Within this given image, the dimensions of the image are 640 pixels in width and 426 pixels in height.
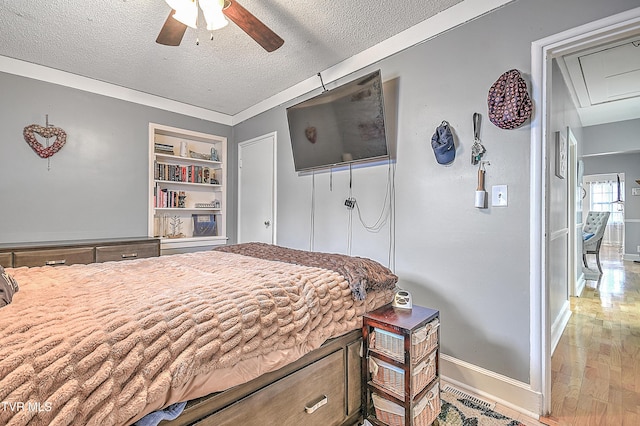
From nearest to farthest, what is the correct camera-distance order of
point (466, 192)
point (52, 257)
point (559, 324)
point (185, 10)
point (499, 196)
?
point (185, 10), point (499, 196), point (466, 192), point (52, 257), point (559, 324)

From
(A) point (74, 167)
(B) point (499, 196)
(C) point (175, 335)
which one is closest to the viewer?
(C) point (175, 335)

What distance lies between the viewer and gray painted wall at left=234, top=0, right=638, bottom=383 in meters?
1.72

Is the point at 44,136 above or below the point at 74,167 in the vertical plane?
above

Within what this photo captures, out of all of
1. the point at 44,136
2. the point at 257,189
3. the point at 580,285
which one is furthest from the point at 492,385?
the point at 44,136

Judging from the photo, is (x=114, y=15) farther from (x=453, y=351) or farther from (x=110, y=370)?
(x=453, y=351)

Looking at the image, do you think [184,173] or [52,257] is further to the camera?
[184,173]

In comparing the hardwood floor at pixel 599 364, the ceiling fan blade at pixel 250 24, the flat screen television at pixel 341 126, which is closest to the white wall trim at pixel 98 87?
the flat screen television at pixel 341 126

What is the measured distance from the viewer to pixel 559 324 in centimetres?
276

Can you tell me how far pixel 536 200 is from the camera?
167 cm

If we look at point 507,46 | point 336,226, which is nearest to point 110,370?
point 336,226

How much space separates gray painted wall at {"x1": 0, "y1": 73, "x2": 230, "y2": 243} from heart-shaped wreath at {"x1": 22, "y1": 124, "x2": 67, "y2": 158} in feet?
0.16

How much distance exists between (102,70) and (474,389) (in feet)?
13.2

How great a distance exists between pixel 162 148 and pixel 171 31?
209cm

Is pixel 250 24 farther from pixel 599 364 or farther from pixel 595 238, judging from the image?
pixel 595 238
